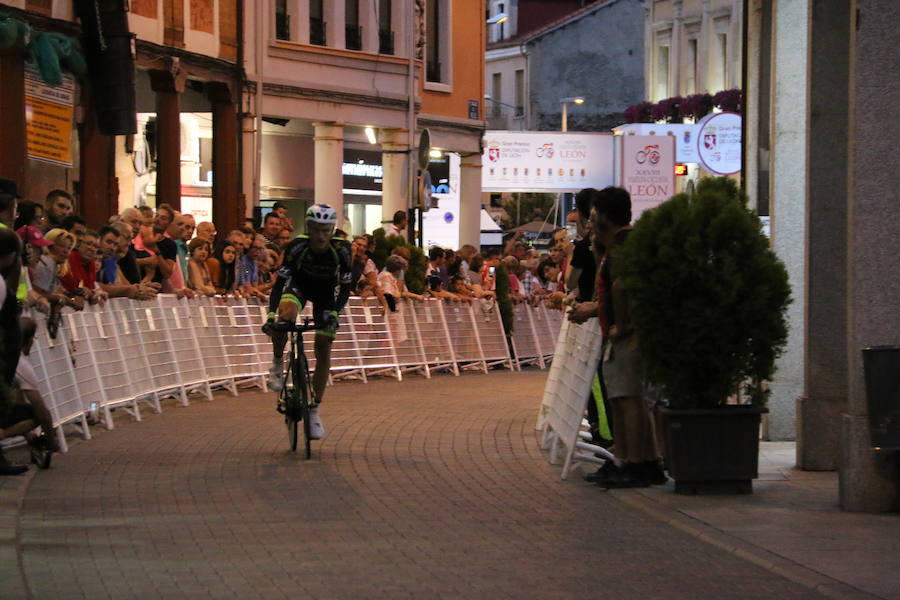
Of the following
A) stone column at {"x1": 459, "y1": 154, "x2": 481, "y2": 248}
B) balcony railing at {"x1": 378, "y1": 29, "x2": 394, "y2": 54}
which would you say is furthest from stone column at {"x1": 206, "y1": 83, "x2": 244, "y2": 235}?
stone column at {"x1": 459, "y1": 154, "x2": 481, "y2": 248}

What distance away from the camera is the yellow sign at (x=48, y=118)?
23297 mm

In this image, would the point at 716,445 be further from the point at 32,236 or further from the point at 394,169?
the point at 394,169

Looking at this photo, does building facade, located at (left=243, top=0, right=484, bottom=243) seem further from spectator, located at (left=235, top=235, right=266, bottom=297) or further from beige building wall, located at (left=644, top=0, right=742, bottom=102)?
beige building wall, located at (left=644, top=0, right=742, bottom=102)

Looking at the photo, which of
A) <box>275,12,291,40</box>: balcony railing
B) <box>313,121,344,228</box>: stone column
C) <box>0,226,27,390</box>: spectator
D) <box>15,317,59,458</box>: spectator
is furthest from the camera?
<box>313,121,344,228</box>: stone column

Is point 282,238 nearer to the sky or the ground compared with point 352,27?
nearer to the ground

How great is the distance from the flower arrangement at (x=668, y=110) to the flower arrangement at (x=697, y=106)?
0.58 meters

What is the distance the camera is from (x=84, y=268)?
15930 millimetres

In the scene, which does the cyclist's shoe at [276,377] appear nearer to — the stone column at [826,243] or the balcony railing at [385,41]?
the stone column at [826,243]

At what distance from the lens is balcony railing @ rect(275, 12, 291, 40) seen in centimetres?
3584

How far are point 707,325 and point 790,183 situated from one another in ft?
14.3

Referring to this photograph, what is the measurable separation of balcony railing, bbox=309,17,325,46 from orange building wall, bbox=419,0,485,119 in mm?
6035

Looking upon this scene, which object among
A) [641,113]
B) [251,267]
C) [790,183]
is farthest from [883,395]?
[641,113]

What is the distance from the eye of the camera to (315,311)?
14.3 meters

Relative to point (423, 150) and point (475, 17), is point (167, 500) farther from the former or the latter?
point (475, 17)
